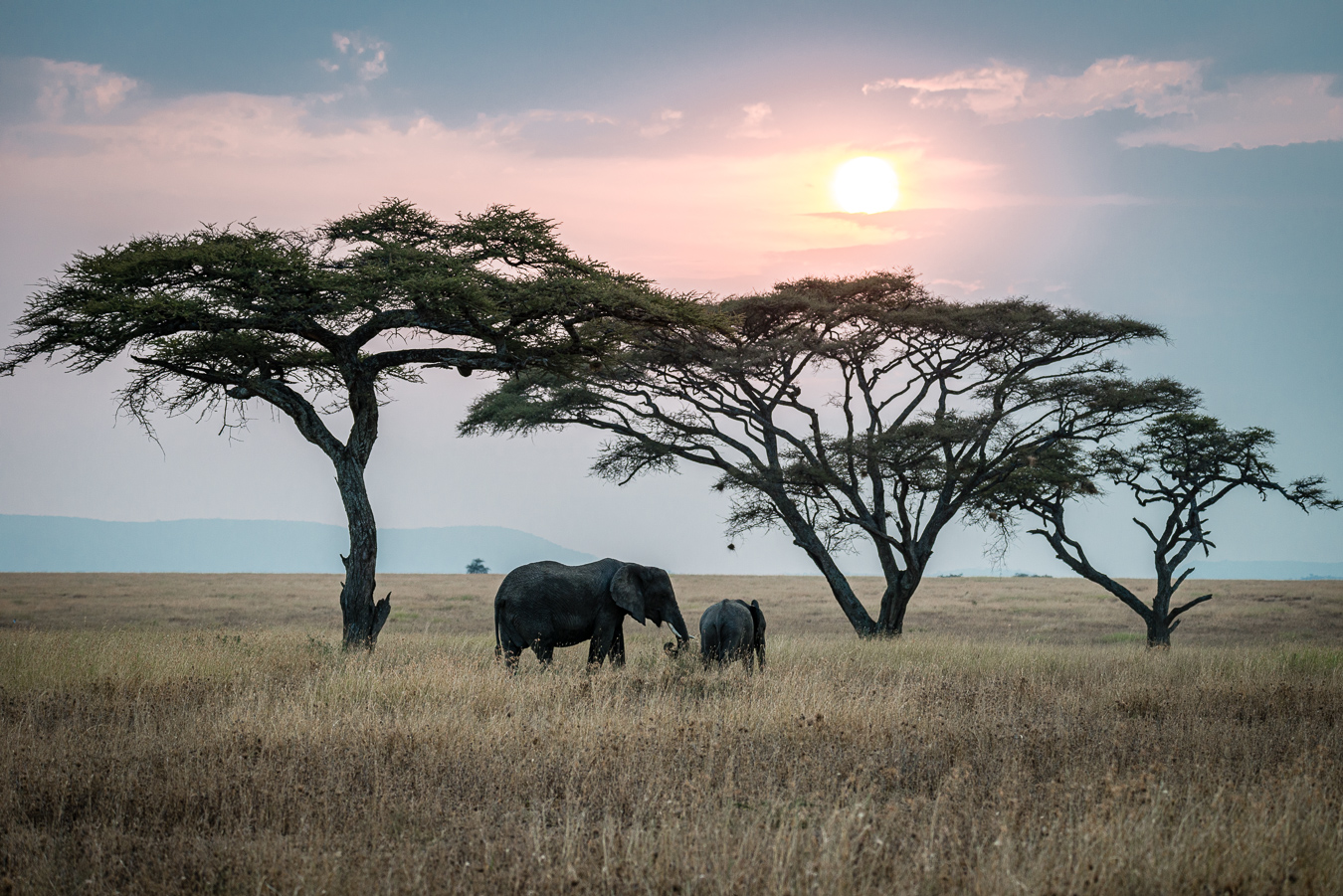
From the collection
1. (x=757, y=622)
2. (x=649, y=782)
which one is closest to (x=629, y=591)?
(x=757, y=622)

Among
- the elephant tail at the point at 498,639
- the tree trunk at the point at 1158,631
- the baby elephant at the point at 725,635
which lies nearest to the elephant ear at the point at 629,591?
the baby elephant at the point at 725,635

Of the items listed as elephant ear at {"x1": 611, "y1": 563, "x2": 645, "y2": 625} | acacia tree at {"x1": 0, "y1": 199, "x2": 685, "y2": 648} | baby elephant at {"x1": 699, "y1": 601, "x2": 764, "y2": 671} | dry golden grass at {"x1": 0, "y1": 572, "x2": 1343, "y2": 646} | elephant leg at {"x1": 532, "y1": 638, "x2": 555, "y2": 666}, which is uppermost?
acacia tree at {"x1": 0, "y1": 199, "x2": 685, "y2": 648}

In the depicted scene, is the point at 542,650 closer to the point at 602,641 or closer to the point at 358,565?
the point at 602,641

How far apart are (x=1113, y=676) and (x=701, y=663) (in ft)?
21.2

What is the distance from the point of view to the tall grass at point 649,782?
16.9ft

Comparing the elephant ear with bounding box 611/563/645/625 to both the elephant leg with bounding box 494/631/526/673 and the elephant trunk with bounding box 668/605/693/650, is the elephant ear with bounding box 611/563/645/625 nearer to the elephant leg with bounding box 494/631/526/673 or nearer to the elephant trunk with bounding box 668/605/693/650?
the elephant trunk with bounding box 668/605/693/650

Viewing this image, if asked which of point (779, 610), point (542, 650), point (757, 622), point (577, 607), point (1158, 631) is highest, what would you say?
point (577, 607)

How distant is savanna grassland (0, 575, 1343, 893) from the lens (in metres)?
5.17

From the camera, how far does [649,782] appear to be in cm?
683

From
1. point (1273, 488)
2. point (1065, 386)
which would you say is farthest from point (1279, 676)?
point (1273, 488)

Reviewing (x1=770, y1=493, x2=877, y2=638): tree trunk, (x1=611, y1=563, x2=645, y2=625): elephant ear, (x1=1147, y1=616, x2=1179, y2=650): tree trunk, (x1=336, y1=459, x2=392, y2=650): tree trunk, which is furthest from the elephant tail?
(x1=1147, y1=616, x2=1179, y2=650): tree trunk

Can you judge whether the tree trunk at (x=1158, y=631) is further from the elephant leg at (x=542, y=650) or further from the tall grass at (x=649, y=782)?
the elephant leg at (x=542, y=650)

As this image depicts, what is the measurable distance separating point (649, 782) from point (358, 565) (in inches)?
464

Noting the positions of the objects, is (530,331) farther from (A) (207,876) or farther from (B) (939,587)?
(B) (939,587)
